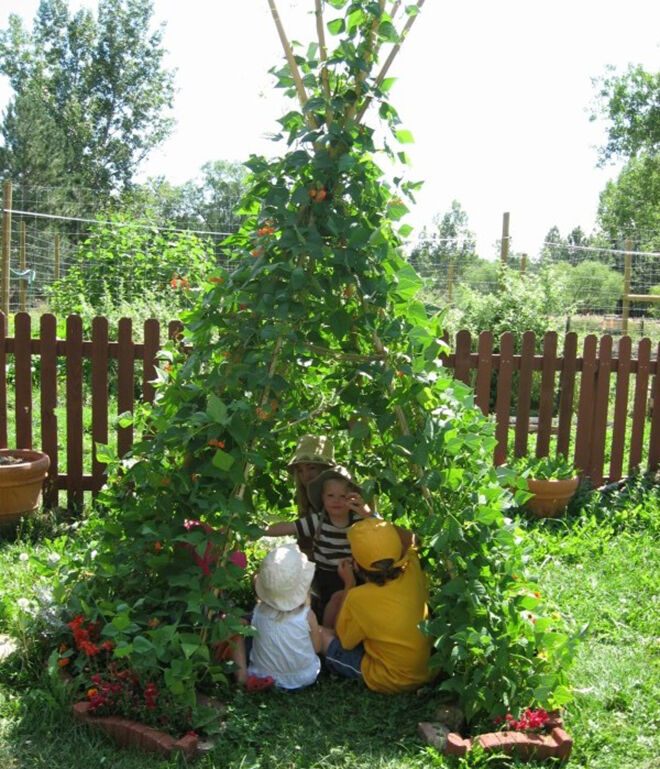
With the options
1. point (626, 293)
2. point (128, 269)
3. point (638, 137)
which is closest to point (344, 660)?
point (128, 269)

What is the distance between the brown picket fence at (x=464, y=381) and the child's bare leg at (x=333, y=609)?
2135 mm

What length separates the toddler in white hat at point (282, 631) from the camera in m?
3.60

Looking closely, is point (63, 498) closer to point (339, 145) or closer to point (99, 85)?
point (339, 145)

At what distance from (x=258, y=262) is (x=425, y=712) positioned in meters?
2.04

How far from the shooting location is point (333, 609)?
13.6 ft

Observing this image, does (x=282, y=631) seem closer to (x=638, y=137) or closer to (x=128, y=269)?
(x=128, y=269)

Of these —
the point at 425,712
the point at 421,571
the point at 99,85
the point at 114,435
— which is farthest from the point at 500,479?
the point at 99,85

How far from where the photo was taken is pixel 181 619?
3.43 m

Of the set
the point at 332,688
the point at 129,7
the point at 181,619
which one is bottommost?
the point at 332,688

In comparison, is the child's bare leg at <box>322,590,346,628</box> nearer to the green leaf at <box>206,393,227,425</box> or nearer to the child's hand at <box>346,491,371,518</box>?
the child's hand at <box>346,491,371,518</box>

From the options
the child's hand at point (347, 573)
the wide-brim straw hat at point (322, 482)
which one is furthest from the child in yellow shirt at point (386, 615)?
the wide-brim straw hat at point (322, 482)

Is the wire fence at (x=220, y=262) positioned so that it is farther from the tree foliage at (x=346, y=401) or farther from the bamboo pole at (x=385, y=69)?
the bamboo pole at (x=385, y=69)

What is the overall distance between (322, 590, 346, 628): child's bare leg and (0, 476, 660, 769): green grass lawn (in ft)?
1.34

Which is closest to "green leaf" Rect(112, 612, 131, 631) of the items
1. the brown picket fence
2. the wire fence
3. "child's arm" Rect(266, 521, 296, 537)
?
"child's arm" Rect(266, 521, 296, 537)
